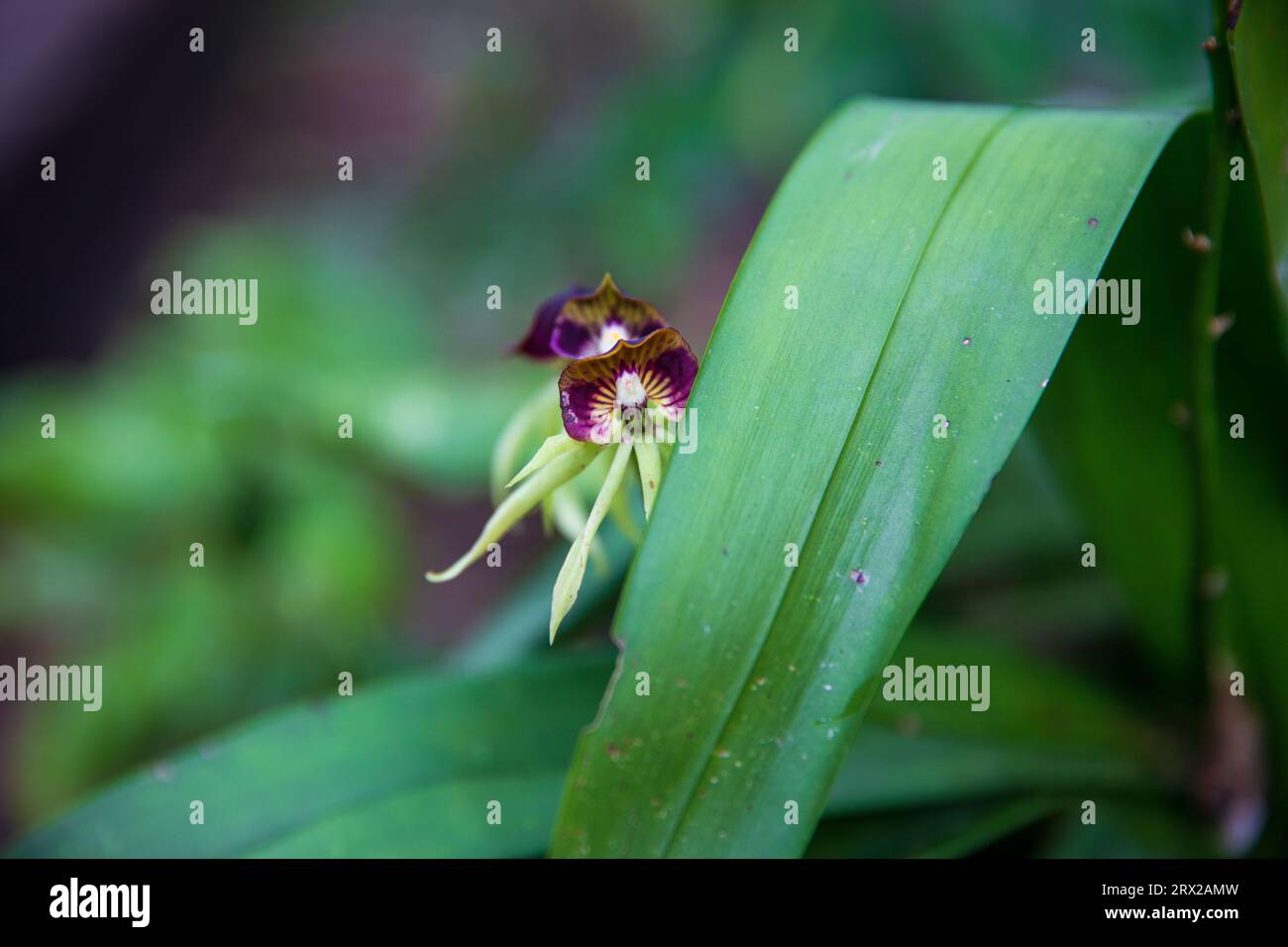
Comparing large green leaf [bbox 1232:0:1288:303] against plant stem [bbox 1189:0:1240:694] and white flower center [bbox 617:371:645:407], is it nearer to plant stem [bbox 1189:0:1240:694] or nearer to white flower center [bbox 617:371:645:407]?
plant stem [bbox 1189:0:1240:694]

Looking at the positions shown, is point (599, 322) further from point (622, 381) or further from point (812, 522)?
point (812, 522)

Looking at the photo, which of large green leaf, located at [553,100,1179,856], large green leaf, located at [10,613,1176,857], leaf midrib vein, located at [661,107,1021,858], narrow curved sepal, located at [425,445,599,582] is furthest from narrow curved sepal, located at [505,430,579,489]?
large green leaf, located at [10,613,1176,857]

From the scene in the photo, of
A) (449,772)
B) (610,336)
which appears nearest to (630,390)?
(610,336)

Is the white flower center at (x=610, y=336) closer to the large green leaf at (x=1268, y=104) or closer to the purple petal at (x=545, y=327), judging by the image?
the purple petal at (x=545, y=327)
